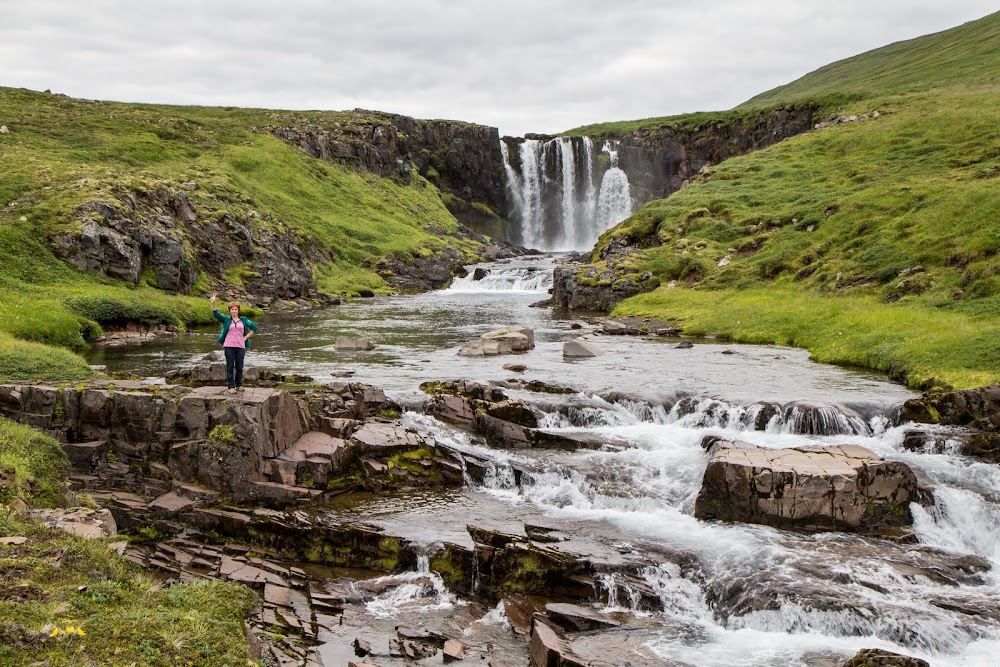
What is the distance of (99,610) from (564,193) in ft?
413

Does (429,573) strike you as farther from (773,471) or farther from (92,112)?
(92,112)

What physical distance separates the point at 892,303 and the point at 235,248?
51344 mm

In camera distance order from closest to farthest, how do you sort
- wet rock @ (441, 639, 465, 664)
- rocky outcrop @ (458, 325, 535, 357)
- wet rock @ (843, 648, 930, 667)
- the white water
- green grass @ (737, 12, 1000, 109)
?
wet rock @ (843, 648, 930, 667) → wet rock @ (441, 639, 465, 664) → the white water → rocky outcrop @ (458, 325, 535, 357) → green grass @ (737, 12, 1000, 109)

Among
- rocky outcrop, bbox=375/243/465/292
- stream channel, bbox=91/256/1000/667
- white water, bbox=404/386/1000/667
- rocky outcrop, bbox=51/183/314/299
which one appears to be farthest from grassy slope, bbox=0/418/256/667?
rocky outcrop, bbox=375/243/465/292

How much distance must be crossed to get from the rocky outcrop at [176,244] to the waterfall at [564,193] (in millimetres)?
66450

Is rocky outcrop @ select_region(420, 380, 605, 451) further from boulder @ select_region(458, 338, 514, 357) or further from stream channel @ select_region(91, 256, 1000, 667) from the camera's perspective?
boulder @ select_region(458, 338, 514, 357)

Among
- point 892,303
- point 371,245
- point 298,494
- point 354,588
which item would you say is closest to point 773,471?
point 354,588

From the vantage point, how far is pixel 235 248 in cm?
6206

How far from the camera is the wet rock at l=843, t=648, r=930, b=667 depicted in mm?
10273

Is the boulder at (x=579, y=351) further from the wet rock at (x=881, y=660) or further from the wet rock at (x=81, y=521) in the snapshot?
the wet rock at (x=881, y=660)

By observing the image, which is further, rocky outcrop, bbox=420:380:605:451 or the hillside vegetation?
the hillside vegetation

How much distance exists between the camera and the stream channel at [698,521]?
12.7 meters

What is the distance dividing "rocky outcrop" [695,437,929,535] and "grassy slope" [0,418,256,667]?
1128 centimetres

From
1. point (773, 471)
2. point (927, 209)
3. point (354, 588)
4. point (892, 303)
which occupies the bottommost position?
point (354, 588)
